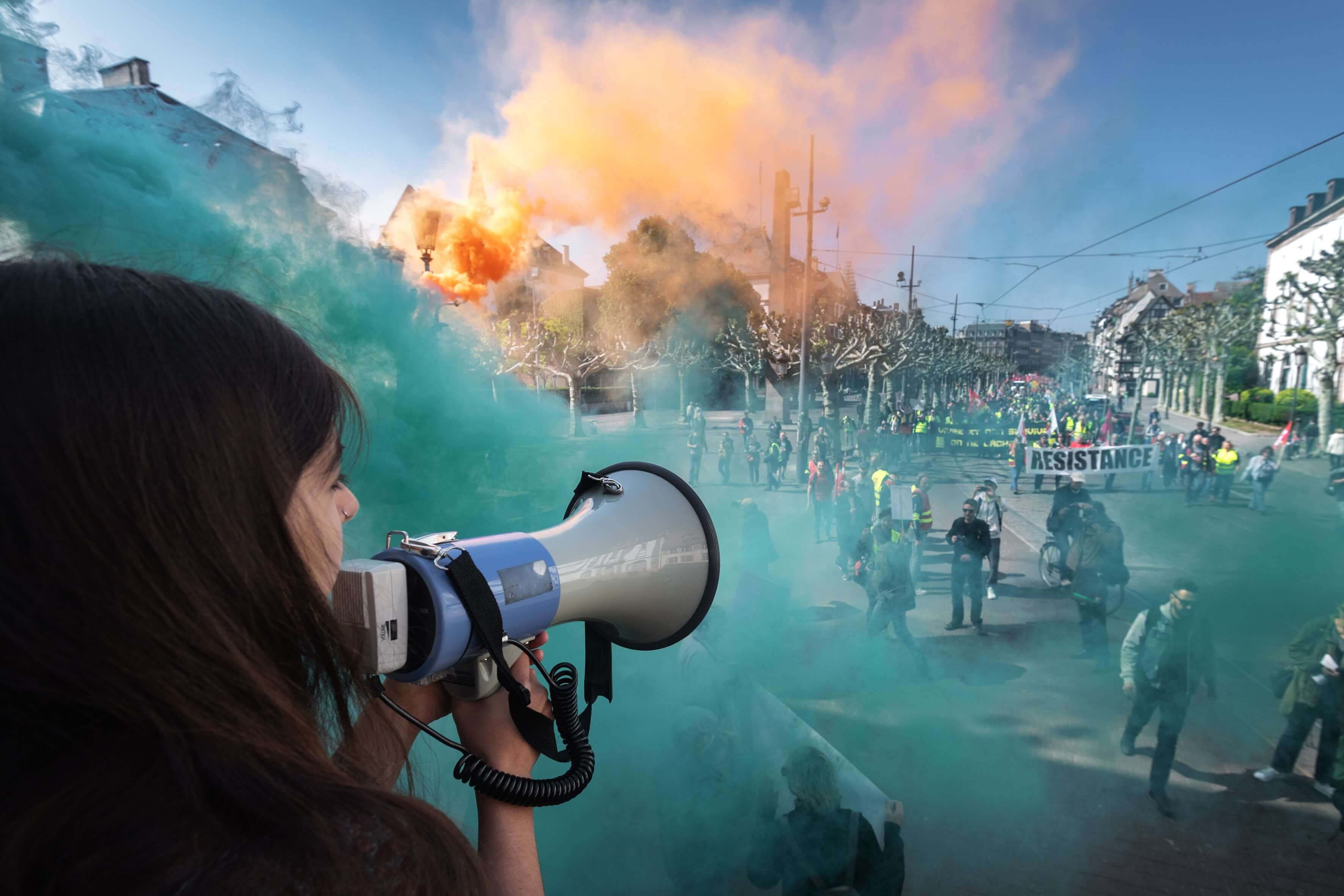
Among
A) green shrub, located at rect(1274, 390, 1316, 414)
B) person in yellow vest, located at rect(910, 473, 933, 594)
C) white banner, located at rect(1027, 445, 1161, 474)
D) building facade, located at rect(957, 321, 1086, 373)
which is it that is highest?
building facade, located at rect(957, 321, 1086, 373)

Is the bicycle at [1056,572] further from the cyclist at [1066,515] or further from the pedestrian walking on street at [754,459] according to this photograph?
the pedestrian walking on street at [754,459]

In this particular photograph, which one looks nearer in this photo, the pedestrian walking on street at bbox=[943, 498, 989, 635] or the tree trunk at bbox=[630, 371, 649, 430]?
the pedestrian walking on street at bbox=[943, 498, 989, 635]

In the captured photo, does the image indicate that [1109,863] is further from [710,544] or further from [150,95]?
[150,95]

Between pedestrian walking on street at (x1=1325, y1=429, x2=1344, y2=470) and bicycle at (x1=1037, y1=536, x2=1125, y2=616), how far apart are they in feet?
16.1

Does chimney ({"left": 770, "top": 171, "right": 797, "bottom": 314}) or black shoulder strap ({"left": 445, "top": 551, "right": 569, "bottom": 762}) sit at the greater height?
chimney ({"left": 770, "top": 171, "right": 797, "bottom": 314})

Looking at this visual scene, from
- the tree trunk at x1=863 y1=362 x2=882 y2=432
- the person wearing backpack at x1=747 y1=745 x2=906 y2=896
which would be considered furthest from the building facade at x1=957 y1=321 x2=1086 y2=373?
the person wearing backpack at x1=747 y1=745 x2=906 y2=896

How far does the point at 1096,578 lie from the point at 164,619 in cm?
737

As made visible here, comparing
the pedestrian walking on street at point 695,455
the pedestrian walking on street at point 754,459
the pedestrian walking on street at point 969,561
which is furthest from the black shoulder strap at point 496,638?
the pedestrian walking on street at point 754,459

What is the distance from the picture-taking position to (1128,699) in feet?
17.7

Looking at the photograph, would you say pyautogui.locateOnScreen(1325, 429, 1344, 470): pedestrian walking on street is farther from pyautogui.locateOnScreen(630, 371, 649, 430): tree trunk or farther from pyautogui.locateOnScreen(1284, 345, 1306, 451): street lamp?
pyautogui.locateOnScreen(630, 371, 649, 430): tree trunk

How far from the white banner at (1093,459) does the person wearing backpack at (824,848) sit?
992 centimetres

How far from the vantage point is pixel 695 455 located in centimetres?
1271

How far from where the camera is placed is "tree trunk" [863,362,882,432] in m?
18.1

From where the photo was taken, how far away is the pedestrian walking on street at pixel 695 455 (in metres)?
12.7
